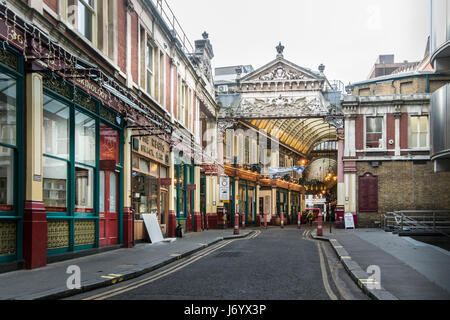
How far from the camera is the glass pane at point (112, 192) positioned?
15.4 m

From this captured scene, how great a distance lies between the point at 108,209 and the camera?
15.1 meters

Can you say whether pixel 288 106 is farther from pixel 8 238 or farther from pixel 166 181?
pixel 8 238

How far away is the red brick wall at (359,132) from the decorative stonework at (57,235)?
22.8 meters

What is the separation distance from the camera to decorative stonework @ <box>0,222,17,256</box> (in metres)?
9.33

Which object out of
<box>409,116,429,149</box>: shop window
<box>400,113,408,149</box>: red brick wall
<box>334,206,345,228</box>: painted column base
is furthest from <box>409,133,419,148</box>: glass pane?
<box>334,206,345,228</box>: painted column base

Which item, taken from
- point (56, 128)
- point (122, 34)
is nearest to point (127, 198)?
point (56, 128)

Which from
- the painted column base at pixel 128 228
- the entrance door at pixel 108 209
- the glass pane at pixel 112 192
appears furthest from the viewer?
the painted column base at pixel 128 228

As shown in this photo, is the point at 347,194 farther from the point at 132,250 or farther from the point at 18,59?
the point at 18,59

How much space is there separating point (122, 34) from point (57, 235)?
742 centimetres

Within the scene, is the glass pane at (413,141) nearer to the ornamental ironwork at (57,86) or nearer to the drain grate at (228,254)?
the drain grate at (228,254)

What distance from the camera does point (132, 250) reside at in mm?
14805

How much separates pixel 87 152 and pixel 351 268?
7775 millimetres

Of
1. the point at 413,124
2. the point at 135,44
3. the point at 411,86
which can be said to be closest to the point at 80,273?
the point at 135,44

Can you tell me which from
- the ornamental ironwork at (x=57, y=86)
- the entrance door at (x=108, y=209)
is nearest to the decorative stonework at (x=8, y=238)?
the ornamental ironwork at (x=57, y=86)
